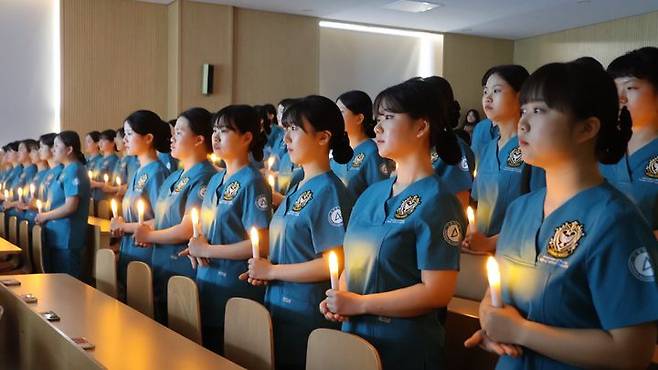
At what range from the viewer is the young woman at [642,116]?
7.16 ft

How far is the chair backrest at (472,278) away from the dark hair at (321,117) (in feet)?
2.14

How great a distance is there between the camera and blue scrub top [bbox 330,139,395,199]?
3.48 meters

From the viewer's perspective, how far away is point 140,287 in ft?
9.67

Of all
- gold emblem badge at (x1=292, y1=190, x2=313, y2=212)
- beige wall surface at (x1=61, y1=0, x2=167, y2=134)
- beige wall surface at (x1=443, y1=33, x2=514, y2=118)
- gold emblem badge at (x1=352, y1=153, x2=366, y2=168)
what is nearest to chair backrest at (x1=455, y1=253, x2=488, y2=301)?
gold emblem badge at (x1=292, y1=190, x2=313, y2=212)

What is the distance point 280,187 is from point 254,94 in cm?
550

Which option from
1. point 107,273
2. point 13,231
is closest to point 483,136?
point 107,273

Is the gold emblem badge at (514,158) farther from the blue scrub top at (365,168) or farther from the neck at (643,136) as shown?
the blue scrub top at (365,168)

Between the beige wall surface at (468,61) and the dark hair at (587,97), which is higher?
the beige wall surface at (468,61)

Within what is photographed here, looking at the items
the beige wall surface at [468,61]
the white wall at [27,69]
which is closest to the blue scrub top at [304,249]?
the white wall at [27,69]

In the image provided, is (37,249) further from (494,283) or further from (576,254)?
(576,254)

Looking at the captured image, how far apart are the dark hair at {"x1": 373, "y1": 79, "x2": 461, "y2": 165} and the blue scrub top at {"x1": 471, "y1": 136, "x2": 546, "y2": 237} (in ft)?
3.04

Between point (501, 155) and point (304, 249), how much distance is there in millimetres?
1176

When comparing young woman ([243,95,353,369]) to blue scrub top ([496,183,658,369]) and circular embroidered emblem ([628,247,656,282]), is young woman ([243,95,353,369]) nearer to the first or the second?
blue scrub top ([496,183,658,369])

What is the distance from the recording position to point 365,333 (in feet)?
6.24
